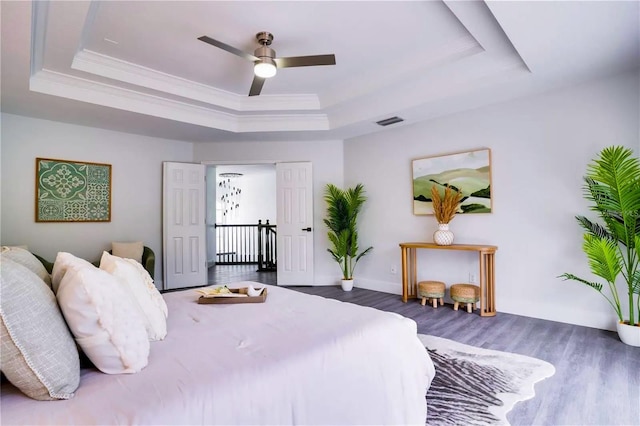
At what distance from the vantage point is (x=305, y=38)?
320 centimetres

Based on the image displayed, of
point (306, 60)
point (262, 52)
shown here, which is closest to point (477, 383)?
point (306, 60)

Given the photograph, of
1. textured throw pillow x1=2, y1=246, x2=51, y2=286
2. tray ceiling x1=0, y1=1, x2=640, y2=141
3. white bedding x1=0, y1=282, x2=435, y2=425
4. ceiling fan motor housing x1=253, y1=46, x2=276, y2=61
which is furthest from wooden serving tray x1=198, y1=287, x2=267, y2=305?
tray ceiling x1=0, y1=1, x2=640, y2=141

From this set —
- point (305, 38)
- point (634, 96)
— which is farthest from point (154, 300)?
point (634, 96)

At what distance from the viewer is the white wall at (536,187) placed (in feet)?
10.7

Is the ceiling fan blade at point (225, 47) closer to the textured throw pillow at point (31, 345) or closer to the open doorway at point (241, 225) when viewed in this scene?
the textured throw pillow at point (31, 345)

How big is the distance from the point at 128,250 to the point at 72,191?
1137 mm

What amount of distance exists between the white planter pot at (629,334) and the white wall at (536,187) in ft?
1.26

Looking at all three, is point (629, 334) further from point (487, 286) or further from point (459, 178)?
point (459, 178)

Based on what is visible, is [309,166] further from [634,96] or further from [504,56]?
[634,96]

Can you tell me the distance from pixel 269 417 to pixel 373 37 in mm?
3303

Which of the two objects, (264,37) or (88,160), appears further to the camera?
(88,160)

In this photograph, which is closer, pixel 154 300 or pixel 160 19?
pixel 154 300

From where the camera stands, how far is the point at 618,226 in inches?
113

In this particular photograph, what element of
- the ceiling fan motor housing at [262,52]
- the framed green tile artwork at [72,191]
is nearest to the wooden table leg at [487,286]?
the ceiling fan motor housing at [262,52]
